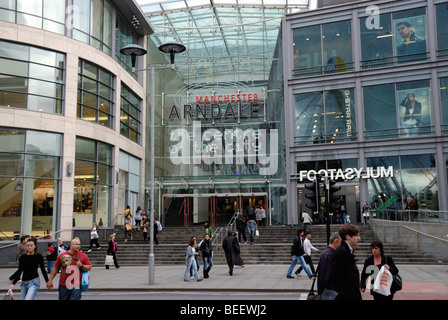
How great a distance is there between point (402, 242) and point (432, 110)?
37.5 ft

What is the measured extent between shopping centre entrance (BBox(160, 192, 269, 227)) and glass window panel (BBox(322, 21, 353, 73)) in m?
11.2

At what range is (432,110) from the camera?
97.2 feet

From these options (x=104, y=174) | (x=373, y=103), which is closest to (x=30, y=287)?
(x=104, y=174)

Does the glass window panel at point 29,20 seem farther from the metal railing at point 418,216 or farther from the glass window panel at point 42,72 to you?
the metal railing at point 418,216

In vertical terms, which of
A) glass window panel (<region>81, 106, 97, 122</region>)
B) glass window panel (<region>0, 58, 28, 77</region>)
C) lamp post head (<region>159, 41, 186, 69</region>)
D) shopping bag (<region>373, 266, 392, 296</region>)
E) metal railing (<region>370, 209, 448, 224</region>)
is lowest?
shopping bag (<region>373, 266, 392, 296</region>)

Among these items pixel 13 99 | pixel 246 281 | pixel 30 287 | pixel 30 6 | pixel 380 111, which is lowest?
pixel 246 281

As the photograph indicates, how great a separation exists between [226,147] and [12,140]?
55.9 feet

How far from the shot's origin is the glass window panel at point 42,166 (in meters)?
24.8

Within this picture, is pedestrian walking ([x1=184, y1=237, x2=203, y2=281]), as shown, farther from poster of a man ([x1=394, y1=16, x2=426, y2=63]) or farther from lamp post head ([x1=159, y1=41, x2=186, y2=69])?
poster of a man ([x1=394, y1=16, x2=426, y2=63])

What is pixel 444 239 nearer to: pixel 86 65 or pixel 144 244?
pixel 144 244

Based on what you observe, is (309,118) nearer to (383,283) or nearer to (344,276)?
(383,283)

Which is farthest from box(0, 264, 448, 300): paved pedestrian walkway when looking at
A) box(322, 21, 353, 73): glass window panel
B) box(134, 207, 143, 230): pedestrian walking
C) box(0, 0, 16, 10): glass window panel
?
box(322, 21, 353, 73): glass window panel

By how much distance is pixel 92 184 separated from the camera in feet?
93.2

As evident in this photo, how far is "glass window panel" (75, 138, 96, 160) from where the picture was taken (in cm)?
2753
